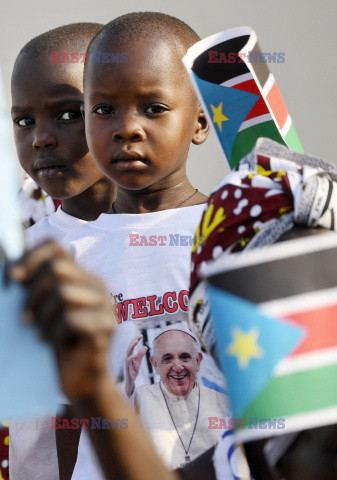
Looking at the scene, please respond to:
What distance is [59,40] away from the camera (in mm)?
2457

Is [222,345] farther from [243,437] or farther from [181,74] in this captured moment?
[181,74]

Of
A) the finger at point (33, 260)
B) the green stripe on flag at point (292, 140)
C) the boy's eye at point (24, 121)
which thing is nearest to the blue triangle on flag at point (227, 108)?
the green stripe on flag at point (292, 140)

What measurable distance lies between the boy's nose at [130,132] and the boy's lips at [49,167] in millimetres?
440

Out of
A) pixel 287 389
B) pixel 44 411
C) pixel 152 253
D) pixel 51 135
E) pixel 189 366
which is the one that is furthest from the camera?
pixel 51 135

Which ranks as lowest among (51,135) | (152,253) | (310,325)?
(310,325)

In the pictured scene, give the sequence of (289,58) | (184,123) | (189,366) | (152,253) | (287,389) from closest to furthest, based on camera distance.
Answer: (287,389) → (189,366) → (152,253) → (184,123) → (289,58)

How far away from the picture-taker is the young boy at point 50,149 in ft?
7.25

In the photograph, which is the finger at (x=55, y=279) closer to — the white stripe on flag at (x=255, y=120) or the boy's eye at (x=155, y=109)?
the white stripe on flag at (x=255, y=120)

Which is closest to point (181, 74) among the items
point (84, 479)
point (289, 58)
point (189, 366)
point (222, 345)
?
point (189, 366)

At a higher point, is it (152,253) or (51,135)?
(51,135)

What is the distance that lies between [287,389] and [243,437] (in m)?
0.10

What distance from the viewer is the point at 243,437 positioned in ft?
3.50

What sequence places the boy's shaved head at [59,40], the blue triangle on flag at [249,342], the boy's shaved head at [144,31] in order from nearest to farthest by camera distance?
1. the blue triangle on flag at [249,342]
2. the boy's shaved head at [144,31]
3. the boy's shaved head at [59,40]

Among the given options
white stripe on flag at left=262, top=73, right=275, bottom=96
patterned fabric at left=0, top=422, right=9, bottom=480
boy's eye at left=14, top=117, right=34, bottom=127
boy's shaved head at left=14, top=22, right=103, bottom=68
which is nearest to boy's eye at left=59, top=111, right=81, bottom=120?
boy's eye at left=14, top=117, right=34, bottom=127
